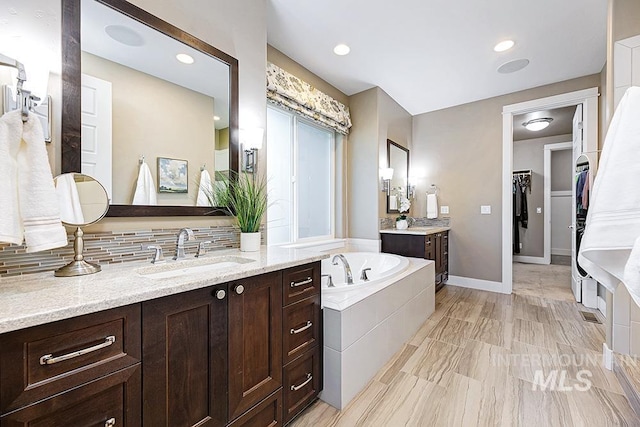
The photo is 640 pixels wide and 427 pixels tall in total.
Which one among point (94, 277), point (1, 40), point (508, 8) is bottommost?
point (94, 277)

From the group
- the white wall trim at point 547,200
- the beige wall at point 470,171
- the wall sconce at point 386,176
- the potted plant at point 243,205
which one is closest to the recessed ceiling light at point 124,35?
the potted plant at point 243,205

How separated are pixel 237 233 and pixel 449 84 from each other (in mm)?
3115

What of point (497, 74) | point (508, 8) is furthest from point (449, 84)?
point (508, 8)

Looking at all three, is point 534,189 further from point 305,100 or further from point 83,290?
point 83,290

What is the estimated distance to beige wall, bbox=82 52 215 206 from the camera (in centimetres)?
132

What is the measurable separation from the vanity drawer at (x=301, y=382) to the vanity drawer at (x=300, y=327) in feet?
0.16

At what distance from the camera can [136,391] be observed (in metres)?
0.84

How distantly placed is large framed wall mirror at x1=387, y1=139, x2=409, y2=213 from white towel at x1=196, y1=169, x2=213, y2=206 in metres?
2.52

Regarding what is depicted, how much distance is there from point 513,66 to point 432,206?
191 centimetres

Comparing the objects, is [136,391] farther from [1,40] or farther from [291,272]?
[1,40]

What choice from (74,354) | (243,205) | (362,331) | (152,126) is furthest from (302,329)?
(152,126)

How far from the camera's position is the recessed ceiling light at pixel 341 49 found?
2.57 metres

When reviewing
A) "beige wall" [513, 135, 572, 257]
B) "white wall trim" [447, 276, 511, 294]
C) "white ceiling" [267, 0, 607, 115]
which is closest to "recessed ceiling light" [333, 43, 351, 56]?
"white ceiling" [267, 0, 607, 115]

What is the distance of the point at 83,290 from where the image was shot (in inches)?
33.4
